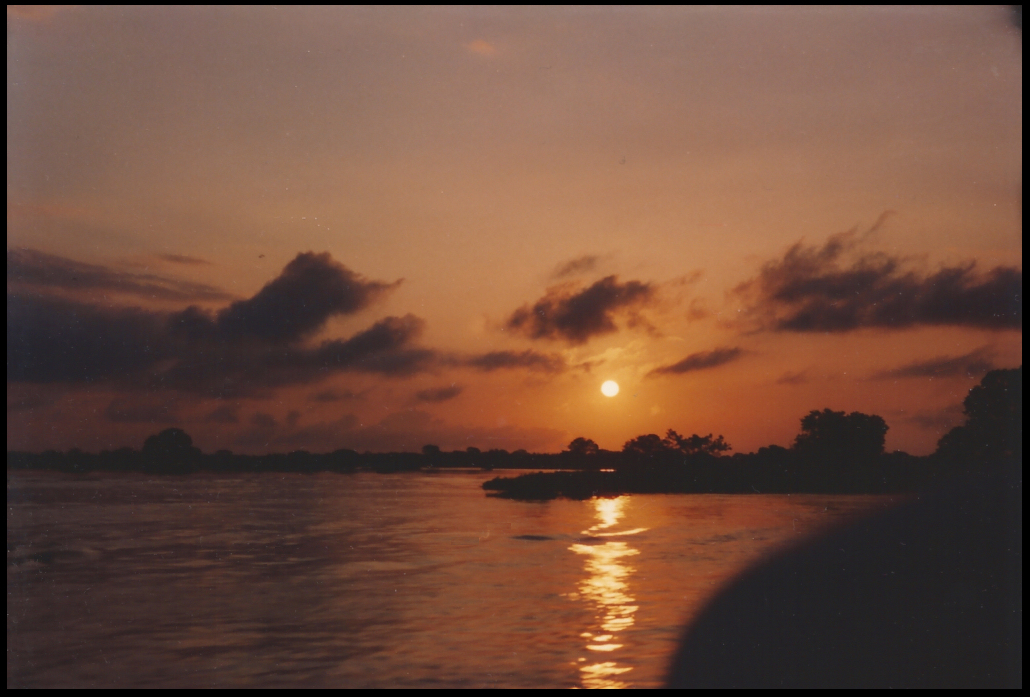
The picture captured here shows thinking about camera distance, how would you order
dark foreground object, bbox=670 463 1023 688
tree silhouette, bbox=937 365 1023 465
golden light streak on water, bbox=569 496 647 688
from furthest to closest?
1. tree silhouette, bbox=937 365 1023 465
2. golden light streak on water, bbox=569 496 647 688
3. dark foreground object, bbox=670 463 1023 688

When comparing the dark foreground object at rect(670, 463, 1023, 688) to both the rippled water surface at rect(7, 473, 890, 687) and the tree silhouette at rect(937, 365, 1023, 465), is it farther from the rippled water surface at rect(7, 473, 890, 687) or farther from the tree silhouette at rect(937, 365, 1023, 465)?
the tree silhouette at rect(937, 365, 1023, 465)

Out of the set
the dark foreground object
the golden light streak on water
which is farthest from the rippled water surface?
the dark foreground object

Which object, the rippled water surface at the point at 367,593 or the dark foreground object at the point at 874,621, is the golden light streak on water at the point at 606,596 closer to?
the rippled water surface at the point at 367,593

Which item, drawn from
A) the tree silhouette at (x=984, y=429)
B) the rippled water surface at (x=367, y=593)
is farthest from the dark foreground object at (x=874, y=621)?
the tree silhouette at (x=984, y=429)

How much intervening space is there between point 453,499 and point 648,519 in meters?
17.0

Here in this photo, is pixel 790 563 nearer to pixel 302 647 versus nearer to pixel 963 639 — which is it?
pixel 963 639

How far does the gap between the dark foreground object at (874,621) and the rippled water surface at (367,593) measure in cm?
113

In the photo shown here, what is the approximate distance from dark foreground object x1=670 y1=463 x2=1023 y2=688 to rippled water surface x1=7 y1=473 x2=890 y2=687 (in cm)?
113

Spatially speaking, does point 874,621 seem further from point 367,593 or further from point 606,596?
point 367,593

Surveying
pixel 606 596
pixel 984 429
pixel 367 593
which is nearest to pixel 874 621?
pixel 606 596

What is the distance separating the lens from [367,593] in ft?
72.7

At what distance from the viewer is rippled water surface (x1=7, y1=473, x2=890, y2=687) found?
15.3 metres

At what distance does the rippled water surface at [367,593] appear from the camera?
15.3 meters

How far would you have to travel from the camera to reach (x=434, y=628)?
1805 cm
